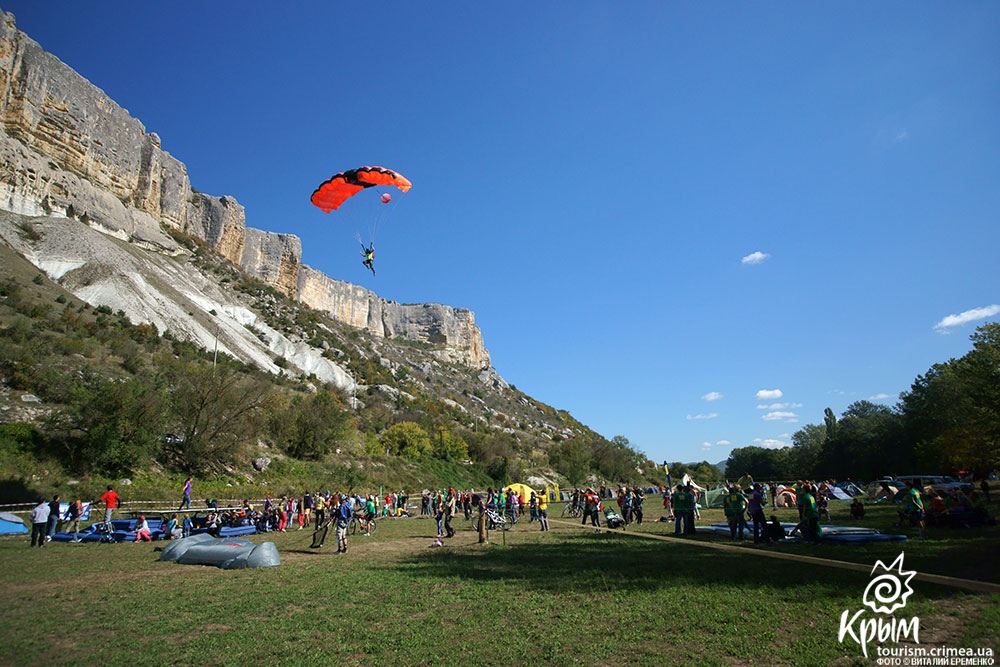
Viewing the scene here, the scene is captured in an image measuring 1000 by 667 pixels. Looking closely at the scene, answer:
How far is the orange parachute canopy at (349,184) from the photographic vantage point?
64.1 ft

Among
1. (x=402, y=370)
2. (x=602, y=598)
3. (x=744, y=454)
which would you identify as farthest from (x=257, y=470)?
(x=744, y=454)

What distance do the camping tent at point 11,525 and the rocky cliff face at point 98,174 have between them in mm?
27934

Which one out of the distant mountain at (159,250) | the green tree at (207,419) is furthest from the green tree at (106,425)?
the distant mountain at (159,250)

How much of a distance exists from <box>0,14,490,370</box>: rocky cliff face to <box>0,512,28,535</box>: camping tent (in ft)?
91.6

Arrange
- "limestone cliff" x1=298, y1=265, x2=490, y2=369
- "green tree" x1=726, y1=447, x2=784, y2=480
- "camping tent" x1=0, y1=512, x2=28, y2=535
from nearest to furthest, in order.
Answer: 1. "camping tent" x1=0, y1=512, x2=28, y2=535
2. "green tree" x1=726, y1=447, x2=784, y2=480
3. "limestone cliff" x1=298, y1=265, x2=490, y2=369

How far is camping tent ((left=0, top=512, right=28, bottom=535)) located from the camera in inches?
592

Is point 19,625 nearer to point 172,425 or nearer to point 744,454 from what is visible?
point 172,425

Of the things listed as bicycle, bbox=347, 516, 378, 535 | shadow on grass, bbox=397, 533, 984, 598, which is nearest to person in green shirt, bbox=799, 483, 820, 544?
shadow on grass, bbox=397, 533, 984, 598

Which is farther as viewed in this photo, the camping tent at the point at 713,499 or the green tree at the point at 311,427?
the green tree at the point at 311,427

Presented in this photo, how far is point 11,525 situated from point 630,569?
61.0 feet

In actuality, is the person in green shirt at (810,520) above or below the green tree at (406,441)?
below

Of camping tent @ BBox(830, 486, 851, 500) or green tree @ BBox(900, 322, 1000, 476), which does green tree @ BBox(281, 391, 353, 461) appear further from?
green tree @ BBox(900, 322, 1000, 476)

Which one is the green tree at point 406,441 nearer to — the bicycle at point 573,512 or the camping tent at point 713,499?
the bicycle at point 573,512

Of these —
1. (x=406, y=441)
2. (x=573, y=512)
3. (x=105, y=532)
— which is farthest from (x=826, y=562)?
(x=406, y=441)
